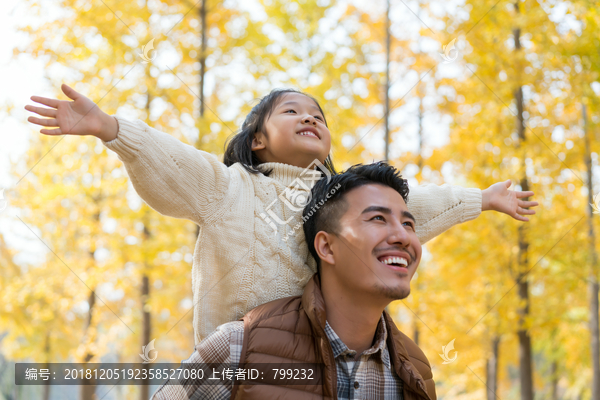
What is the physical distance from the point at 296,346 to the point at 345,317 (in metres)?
0.22

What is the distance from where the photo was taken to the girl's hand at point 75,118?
4.61ft

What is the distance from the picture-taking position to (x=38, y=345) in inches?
373

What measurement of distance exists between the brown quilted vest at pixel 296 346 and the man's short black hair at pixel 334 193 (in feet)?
0.67

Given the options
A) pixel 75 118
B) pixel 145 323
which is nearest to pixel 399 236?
pixel 75 118

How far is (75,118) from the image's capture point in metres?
1.43

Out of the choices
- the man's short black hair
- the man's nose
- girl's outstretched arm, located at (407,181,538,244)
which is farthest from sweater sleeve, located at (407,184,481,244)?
the man's nose

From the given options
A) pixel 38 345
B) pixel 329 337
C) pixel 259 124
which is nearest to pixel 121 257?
pixel 38 345

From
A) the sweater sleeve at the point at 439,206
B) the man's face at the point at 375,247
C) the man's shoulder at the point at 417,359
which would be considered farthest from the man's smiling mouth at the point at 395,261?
the sweater sleeve at the point at 439,206

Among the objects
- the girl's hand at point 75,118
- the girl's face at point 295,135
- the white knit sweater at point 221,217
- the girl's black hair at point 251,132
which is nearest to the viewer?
the girl's hand at point 75,118

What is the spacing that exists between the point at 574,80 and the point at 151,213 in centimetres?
526

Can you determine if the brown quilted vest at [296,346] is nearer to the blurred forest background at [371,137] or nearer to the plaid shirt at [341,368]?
the plaid shirt at [341,368]

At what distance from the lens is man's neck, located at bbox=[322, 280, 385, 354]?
5.34ft

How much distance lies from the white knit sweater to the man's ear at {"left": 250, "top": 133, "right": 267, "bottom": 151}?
0.57 ft

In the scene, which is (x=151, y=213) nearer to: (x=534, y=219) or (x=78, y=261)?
(x=78, y=261)
